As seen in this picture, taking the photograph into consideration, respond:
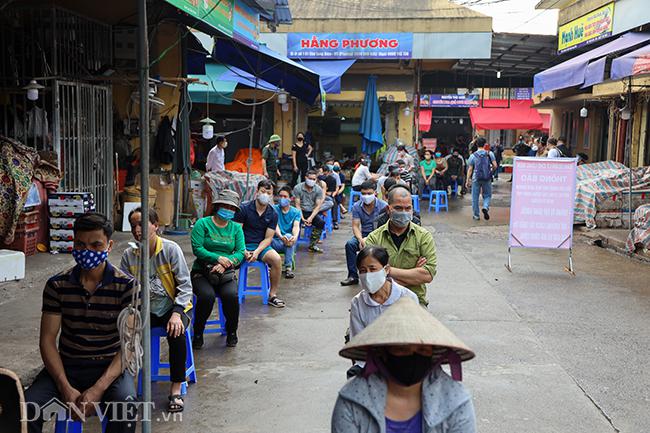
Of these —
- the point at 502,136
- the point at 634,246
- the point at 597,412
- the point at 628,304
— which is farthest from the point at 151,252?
the point at 502,136

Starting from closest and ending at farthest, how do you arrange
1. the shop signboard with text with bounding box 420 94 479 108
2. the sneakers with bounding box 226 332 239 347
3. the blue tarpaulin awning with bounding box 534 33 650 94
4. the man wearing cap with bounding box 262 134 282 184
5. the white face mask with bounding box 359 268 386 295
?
the white face mask with bounding box 359 268 386 295, the sneakers with bounding box 226 332 239 347, the blue tarpaulin awning with bounding box 534 33 650 94, the man wearing cap with bounding box 262 134 282 184, the shop signboard with text with bounding box 420 94 479 108

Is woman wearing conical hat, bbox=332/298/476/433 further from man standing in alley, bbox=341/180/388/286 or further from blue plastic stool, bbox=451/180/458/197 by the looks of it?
blue plastic stool, bbox=451/180/458/197

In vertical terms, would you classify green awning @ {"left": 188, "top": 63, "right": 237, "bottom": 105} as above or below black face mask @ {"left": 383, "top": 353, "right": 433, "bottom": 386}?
above

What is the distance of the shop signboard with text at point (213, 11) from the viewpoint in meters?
8.91

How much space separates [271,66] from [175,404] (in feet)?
33.5

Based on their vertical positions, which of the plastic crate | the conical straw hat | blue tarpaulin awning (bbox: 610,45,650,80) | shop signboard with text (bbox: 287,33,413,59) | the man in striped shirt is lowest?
the plastic crate

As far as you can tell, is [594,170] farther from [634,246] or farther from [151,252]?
[151,252]

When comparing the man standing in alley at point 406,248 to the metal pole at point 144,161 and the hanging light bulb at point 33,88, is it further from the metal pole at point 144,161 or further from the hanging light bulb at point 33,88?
the hanging light bulb at point 33,88

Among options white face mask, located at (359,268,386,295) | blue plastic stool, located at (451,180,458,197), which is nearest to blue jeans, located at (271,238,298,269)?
white face mask, located at (359,268,386,295)

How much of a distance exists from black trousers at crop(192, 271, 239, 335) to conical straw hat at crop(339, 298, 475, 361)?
10.9 feet

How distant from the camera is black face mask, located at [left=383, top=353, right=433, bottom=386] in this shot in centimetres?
282

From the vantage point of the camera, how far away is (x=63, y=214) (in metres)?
9.52

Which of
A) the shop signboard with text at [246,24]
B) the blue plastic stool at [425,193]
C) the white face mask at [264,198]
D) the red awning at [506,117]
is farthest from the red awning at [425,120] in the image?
the white face mask at [264,198]

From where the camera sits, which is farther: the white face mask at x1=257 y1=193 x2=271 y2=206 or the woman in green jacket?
the white face mask at x1=257 y1=193 x2=271 y2=206
